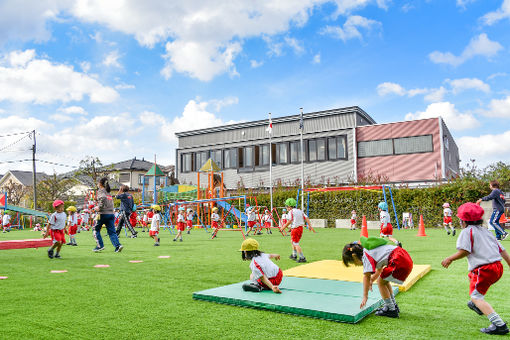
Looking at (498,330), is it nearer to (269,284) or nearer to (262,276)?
(269,284)

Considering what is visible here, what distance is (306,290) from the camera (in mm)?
5719

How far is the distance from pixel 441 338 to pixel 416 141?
28473 mm

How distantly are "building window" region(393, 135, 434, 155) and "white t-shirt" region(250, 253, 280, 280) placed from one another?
27.0 meters

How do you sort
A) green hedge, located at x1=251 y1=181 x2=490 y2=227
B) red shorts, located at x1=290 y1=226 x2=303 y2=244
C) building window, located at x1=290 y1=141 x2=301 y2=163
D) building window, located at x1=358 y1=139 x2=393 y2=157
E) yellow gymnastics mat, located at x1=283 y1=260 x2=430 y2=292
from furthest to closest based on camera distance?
building window, located at x1=290 y1=141 x2=301 y2=163 → building window, located at x1=358 y1=139 x2=393 y2=157 → green hedge, located at x1=251 y1=181 x2=490 y2=227 → red shorts, located at x1=290 y1=226 x2=303 y2=244 → yellow gymnastics mat, located at x1=283 y1=260 x2=430 y2=292

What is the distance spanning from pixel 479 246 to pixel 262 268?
Answer: 111 inches

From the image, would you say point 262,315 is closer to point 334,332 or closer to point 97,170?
point 334,332

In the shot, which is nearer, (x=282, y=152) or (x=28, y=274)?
(x=28, y=274)

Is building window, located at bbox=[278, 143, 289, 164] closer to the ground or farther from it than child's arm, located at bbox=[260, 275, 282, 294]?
farther from it

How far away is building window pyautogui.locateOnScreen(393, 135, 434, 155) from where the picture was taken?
29641 millimetres

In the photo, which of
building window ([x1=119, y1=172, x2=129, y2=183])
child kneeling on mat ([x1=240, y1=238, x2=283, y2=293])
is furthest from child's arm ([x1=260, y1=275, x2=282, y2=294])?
building window ([x1=119, y1=172, x2=129, y2=183])

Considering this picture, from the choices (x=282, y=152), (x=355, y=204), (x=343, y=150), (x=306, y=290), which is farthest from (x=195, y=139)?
(x=306, y=290)

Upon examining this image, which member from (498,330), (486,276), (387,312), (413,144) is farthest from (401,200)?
(498,330)

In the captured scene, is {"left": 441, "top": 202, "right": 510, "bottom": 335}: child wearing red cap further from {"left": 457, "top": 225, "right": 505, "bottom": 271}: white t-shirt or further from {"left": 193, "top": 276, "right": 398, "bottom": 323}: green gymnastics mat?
{"left": 193, "top": 276, "right": 398, "bottom": 323}: green gymnastics mat

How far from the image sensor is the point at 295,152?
3553 centimetres
